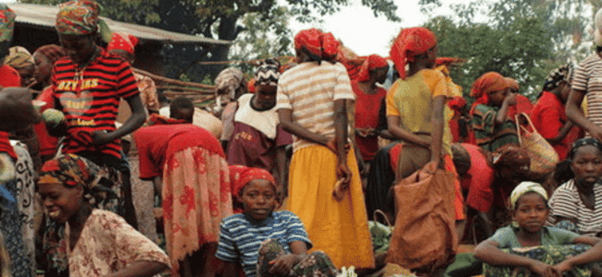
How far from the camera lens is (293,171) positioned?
23.5 feet

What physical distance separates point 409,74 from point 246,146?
5.62ft

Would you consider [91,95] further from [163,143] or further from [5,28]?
[163,143]

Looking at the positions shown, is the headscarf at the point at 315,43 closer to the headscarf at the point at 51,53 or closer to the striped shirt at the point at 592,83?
the striped shirt at the point at 592,83

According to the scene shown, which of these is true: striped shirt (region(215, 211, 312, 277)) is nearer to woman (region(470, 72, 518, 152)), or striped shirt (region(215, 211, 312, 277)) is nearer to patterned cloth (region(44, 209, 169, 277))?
patterned cloth (region(44, 209, 169, 277))

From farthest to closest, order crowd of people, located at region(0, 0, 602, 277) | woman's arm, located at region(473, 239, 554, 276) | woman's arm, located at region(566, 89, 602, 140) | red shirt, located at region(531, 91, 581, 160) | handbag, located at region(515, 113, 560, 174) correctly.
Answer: red shirt, located at region(531, 91, 581, 160)
handbag, located at region(515, 113, 560, 174)
woman's arm, located at region(566, 89, 602, 140)
woman's arm, located at region(473, 239, 554, 276)
crowd of people, located at region(0, 0, 602, 277)

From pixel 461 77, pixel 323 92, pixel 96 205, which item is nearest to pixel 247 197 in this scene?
pixel 96 205

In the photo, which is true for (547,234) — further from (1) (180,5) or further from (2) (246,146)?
(1) (180,5)

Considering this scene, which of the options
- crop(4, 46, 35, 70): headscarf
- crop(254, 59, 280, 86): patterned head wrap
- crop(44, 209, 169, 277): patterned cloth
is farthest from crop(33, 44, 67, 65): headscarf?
crop(44, 209, 169, 277): patterned cloth

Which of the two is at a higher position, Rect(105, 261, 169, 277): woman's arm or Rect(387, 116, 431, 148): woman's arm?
Rect(387, 116, 431, 148): woman's arm

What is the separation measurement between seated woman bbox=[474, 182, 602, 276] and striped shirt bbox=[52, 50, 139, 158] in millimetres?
2226

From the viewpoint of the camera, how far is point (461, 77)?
1991cm

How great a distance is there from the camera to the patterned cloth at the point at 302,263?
16.6ft

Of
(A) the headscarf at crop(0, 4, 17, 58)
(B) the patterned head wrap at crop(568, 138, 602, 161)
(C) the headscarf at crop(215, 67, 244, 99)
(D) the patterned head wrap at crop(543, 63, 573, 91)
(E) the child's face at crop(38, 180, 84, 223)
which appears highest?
(A) the headscarf at crop(0, 4, 17, 58)

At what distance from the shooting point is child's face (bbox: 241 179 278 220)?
5691 mm
